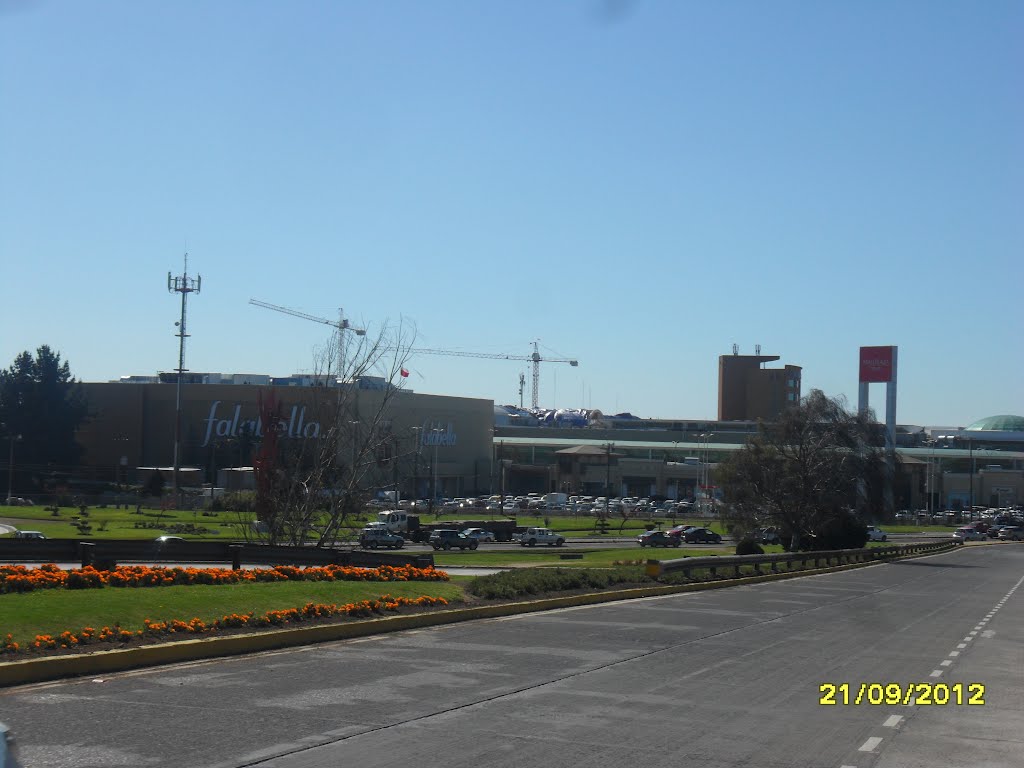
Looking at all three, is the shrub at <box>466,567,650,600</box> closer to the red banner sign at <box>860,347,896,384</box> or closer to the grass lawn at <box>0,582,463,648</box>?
the grass lawn at <box>0,582,463,648</box>

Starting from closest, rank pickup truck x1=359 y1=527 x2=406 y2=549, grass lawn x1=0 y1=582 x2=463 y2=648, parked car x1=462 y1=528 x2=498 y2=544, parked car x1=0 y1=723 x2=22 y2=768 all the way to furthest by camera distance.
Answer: parked car x1=0 y1=723 x2=22 y2=768
grass lawn x1=0 y1=582 x2=463 y2=648
pickup truck x1=359 y1=527 x2=406 y2=549
parked car x1=462 y1=528 x2=498 y2=544

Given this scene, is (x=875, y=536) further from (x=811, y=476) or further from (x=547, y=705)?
(x=547, y=705)

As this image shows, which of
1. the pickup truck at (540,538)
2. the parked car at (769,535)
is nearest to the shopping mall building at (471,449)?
the parked car at (769,535)

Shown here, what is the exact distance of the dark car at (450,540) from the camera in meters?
61.0

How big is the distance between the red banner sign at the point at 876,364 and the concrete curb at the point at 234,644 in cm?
9386

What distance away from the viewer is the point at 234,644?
16344 mm

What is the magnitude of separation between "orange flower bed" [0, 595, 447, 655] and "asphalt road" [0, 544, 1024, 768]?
115 centimetres

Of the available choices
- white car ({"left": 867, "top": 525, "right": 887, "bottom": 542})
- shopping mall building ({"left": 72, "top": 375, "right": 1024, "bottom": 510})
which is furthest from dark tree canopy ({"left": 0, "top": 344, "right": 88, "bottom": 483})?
white car ({"left": 867, "top": 525, "right": 887, "bottom": 542})

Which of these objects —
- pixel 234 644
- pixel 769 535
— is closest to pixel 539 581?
pixel 234 644

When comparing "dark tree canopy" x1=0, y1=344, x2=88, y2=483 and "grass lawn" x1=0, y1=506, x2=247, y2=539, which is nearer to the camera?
"grass lawn" x1=0, y1=506, x2=247, y2=539

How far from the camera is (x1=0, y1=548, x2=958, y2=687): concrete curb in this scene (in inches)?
531

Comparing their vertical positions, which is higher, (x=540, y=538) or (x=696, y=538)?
(x=540, y=538)

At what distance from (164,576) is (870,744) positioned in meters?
14.2

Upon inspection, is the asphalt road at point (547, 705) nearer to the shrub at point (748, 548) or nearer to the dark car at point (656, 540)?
the shrub at point (748, 548)
